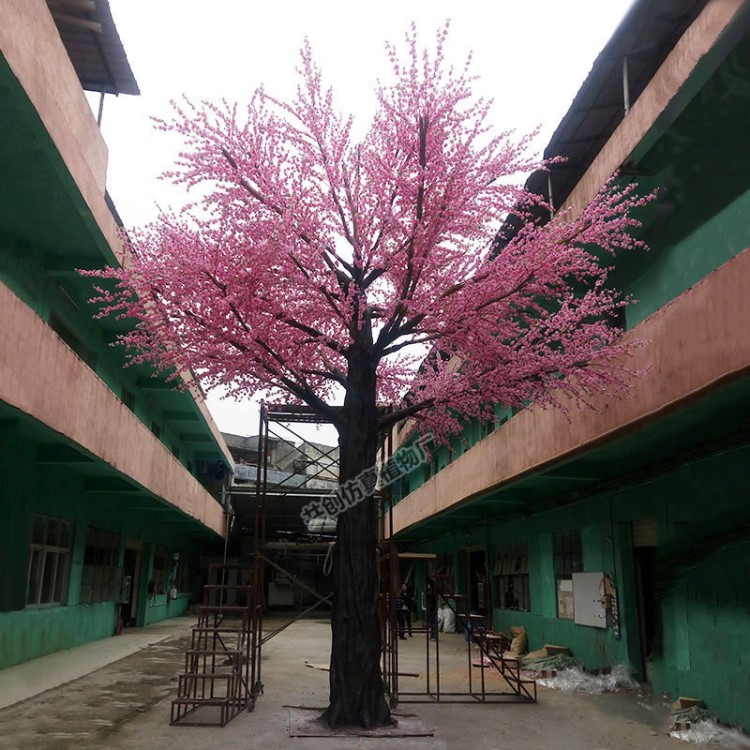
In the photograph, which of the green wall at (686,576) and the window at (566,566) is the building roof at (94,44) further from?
the window at (566,566)

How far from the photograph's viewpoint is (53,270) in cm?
1190

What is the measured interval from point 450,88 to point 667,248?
14.1 ft

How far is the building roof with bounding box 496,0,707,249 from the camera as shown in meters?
9.55

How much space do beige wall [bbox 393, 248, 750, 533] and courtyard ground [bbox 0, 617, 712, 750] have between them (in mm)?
3358

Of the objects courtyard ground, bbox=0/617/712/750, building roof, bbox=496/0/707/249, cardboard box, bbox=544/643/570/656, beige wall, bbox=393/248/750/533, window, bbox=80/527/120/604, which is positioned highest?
building roof, bbox=496/0/707/249

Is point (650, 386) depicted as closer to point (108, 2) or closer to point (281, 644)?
point (108, 2)

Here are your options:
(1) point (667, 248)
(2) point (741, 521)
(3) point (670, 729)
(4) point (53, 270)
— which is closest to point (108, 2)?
(4) point (53, 270)

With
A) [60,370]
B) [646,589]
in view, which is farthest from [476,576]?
[60,370]

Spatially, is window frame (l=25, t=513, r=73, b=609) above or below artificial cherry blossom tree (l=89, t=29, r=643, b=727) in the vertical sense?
below

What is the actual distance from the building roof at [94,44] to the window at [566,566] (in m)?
11.4

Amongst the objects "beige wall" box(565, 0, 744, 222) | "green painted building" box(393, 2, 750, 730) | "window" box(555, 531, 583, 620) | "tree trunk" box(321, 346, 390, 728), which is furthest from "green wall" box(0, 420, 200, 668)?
"window" box(555, 531, 583, 620)

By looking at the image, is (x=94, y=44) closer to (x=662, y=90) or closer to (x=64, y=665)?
(x=662, y=90)

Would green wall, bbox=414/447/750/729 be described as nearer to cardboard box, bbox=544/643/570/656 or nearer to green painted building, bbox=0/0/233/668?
cardboard box, bbox=544/643/570/656

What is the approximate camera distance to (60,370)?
9.49 metres
